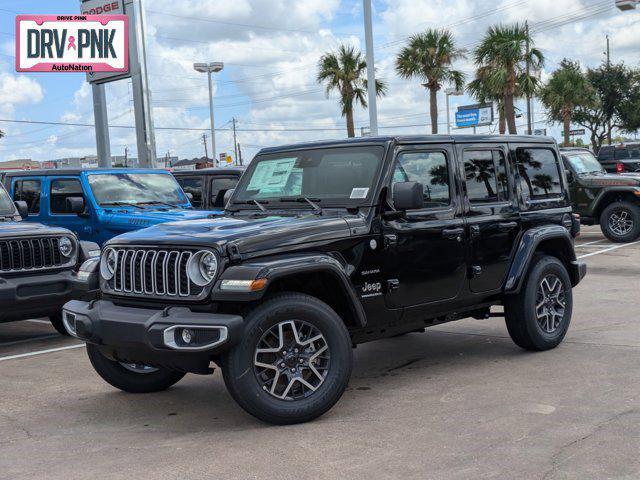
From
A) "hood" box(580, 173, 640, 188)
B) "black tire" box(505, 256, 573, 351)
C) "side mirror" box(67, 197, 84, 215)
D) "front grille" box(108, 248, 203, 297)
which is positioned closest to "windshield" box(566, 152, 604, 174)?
"hood" box(580, 173, 640, 188)

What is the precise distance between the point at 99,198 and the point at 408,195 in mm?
6275

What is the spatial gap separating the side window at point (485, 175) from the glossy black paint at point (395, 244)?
0.06 metres

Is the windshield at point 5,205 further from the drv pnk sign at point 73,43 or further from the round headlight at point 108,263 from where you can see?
the drv pnk sign at point 73,43

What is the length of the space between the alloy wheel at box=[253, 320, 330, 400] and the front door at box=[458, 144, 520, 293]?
1.82 meters

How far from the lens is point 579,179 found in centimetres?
1691

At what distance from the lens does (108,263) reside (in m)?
5.53

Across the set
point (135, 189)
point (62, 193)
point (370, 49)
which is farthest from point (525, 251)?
point (370, 49)

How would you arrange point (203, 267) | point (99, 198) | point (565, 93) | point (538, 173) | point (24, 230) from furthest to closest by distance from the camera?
point (565, 93)
point (99, 198)
point (24, 230)
point (538, 173)
point (203, 267)

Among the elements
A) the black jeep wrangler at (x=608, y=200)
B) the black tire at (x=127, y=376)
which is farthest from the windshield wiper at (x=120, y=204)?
the black jeep wrangler at (x=608, y=200)

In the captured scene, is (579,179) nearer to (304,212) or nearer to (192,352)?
(304,212)

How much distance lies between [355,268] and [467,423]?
4.17 feet

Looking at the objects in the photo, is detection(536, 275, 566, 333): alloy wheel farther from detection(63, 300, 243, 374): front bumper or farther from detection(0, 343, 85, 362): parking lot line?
detection(0, 343, 85, 362): parking lot line

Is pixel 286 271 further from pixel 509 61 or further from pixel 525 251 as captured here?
pixel 509 61

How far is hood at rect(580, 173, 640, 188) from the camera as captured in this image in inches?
644
